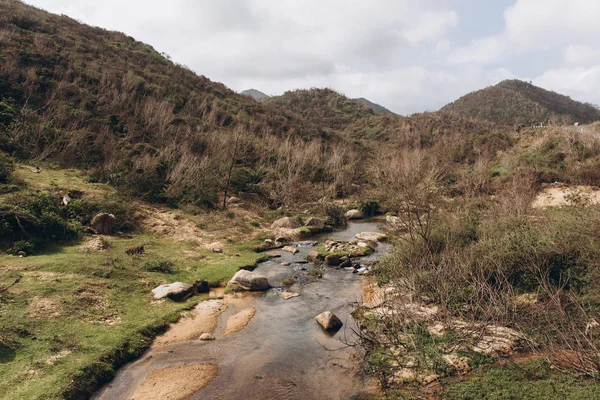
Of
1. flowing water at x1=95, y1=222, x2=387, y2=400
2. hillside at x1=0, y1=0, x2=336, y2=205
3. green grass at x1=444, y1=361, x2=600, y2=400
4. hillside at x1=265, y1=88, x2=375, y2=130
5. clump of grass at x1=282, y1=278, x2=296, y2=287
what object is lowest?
flowing water at x1=95, y1=222, x2=387, y2=400

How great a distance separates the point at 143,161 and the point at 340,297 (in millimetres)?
19037

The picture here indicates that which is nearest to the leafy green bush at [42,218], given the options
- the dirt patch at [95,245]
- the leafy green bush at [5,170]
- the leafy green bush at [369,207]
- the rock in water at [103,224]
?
the rock in water at [103,224]

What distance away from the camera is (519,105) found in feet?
271

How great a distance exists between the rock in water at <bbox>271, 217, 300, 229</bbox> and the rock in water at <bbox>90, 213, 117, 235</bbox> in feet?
32.2

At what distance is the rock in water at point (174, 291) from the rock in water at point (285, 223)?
37.6 ft

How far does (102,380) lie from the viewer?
8109 millimetres

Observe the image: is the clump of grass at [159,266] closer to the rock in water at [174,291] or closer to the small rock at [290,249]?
the rock in water at [174,291]

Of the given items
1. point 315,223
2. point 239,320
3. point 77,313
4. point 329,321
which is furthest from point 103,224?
point 329,321

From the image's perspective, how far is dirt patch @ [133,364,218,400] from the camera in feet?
25.4

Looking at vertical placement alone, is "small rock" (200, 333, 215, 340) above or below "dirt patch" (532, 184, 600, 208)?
below

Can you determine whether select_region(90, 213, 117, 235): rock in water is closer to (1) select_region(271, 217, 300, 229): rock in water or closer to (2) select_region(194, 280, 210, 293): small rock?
(2) select_region(194, 280, 210, 293): small rock

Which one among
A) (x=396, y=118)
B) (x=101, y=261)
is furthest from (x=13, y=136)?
(x=396, y=118)

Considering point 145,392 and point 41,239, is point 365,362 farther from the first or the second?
point 41,239

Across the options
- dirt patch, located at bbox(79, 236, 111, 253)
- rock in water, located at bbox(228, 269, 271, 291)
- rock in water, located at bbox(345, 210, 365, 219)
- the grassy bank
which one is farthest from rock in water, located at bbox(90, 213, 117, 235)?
rock in water, located at bbox(345, 210, 365, 219)
